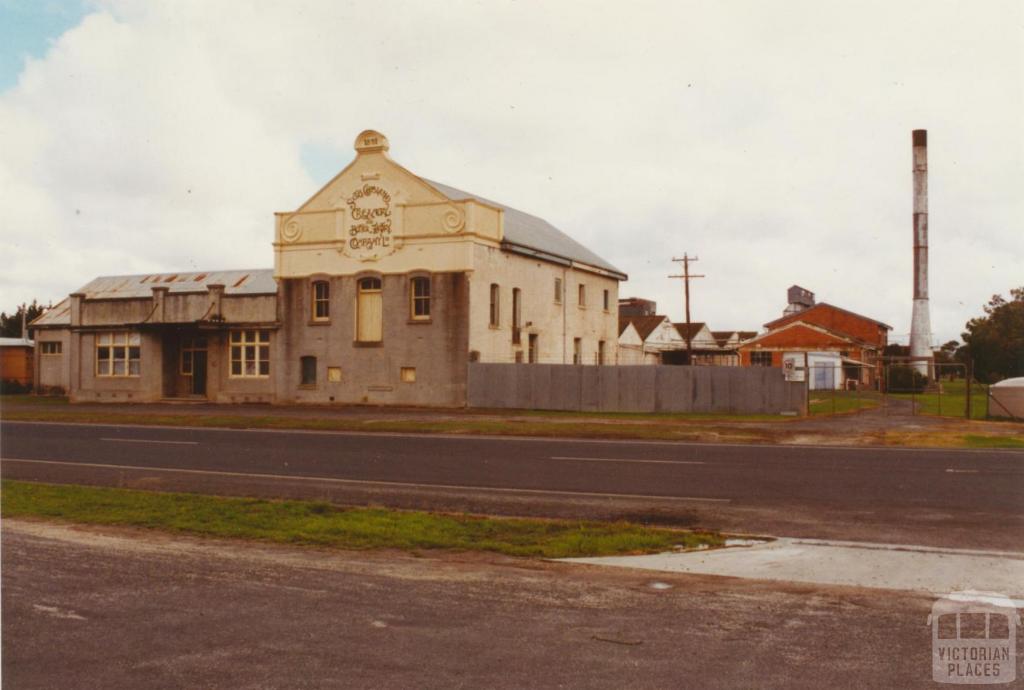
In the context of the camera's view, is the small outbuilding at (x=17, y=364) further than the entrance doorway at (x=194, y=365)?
Yes

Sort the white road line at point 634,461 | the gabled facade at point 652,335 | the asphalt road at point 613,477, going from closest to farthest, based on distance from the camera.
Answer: the asphalt road at point 613,477, the white road line at point 634,461, the gabled facade at point 652,335

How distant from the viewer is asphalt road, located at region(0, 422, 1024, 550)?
40.3 feet

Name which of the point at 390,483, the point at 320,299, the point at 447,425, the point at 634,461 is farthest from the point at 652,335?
the point at 390,483

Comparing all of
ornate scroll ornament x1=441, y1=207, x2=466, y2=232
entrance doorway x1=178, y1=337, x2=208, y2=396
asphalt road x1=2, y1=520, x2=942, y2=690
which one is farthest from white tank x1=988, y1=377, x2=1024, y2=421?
entrance doorway x1=178, y1=337, x2=208, y2=396

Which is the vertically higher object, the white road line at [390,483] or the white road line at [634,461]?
the white road line at [634,461]

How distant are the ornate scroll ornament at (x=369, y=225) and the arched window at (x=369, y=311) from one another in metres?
1.16

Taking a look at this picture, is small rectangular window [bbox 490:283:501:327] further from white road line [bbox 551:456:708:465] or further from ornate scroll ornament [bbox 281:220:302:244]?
white road line [bbox 551:456:708:465]

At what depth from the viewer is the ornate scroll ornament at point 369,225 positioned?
138 feet

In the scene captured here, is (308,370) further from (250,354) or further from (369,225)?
(369,225)

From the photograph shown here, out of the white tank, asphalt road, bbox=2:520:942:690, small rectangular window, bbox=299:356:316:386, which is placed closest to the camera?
asphalt road, bbox=2:520:942:690

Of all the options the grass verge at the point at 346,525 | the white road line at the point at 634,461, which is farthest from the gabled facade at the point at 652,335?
the grass verge at the point at 346,525

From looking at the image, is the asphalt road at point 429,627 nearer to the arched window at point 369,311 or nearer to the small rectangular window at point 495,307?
the arched window at point 369,311

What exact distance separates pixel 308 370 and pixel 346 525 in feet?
108

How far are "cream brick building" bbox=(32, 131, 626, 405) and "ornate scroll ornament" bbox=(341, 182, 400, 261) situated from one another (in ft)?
0.19
